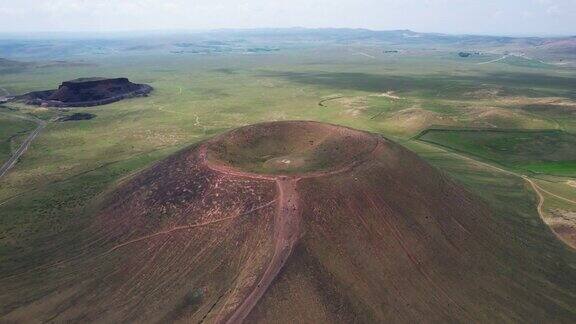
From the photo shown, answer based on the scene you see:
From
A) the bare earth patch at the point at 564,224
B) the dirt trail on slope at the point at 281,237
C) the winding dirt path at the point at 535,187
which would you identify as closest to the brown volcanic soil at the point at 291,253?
the dirt trail on slope at the point at 281,237

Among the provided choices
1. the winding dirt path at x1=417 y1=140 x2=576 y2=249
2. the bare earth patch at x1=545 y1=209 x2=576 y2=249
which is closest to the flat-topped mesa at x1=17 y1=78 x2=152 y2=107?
the winding dirt path at x1=417 y1=140 x2=576 y2=249

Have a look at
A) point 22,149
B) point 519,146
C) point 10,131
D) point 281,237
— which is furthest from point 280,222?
point 10,131

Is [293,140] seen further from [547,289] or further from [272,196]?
[547,289]

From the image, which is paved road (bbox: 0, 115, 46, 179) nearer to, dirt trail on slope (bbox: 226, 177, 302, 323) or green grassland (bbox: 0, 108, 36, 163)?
green grassland (bbox: 0, 108, 36, 163)

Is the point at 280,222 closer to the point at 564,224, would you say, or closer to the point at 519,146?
the point at 564,224

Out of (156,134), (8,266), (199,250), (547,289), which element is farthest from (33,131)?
(547,289)
